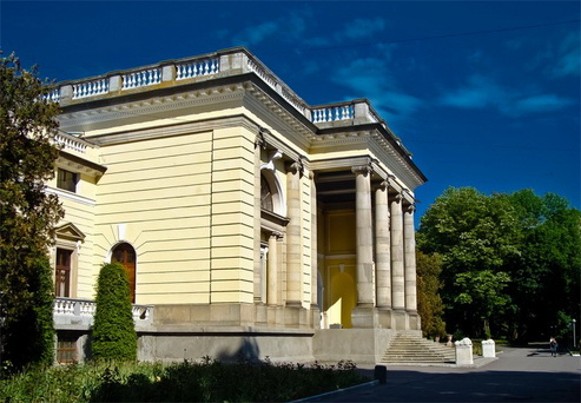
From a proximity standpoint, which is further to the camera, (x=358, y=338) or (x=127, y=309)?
(x=358, y=338)

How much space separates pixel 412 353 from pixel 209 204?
1304cm

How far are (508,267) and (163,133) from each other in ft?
156

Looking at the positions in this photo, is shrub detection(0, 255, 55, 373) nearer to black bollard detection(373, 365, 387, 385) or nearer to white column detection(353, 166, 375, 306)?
black bollard detection(373, 365, 387, 385)

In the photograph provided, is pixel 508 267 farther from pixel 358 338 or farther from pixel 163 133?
pixel 163 133

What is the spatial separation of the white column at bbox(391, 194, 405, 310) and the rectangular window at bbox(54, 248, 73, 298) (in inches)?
746

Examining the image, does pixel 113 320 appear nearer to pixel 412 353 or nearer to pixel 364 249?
pixel 364 249

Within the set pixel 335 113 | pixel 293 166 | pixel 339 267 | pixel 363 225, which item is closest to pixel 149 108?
pixel 293 166

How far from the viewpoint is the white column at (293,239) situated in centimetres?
3266

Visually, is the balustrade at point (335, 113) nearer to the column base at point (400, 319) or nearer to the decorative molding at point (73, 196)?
the column base at point (400, 319)

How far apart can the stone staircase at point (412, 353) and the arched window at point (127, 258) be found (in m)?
12.5

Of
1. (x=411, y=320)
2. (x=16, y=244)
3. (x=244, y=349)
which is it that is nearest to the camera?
(x=16, y=244)

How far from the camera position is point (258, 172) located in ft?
96.0

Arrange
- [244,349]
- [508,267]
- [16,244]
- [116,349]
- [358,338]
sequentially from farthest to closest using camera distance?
[508,267]
[358,338]
[244,349]
[116,349]
[16,244]

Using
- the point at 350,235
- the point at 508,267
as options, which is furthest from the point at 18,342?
the point at 508,267
